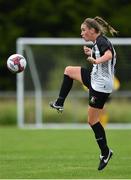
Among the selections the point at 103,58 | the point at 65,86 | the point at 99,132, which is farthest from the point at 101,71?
the point at 99,132

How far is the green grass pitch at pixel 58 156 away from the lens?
449 inches

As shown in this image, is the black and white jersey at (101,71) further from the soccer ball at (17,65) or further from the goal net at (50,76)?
the goal net at (50,76)

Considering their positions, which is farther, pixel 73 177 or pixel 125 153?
pixel 125 153

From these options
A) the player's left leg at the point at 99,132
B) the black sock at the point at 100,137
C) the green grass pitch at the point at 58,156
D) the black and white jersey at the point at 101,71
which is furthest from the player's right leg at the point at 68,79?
the green grass pitch at the point at 58,156

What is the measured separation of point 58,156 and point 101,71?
319 cm

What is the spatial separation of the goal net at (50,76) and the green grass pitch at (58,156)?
13.0 ft

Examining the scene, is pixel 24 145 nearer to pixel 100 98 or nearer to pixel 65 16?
pixel 100 98

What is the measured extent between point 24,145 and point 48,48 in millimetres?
9203

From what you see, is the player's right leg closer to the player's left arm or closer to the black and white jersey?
the black and white jersey

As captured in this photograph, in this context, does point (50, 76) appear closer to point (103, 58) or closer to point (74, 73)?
point (74, 73)

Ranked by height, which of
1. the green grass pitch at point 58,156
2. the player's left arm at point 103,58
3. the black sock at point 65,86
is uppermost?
the player's left arm at point 103,58

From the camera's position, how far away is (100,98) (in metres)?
11.8

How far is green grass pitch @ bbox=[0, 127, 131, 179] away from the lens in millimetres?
11415

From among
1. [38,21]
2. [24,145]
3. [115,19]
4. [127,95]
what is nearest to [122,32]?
[115,19]
